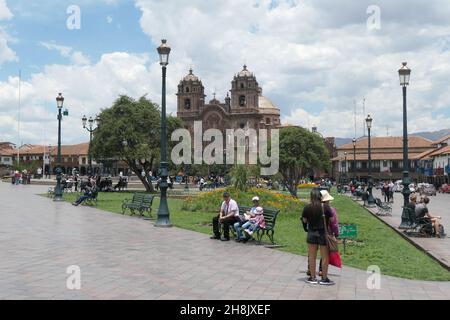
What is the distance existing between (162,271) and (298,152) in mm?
28865

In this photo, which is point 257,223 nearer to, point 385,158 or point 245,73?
point 385,158

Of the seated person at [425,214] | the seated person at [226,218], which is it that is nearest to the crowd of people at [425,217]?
the seated person at [425,214]

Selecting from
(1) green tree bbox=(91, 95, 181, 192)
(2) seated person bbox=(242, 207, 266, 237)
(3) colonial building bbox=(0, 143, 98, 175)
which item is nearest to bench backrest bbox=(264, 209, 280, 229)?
(2) seated person bbox=(242, 207, 266, 237)

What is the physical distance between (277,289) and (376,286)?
5.22 feet

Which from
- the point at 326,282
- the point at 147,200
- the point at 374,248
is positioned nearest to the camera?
the point at 326,282

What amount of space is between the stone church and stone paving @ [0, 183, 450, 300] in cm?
9415

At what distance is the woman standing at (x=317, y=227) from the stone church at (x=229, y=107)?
9887cm

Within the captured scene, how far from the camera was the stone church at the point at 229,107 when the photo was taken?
354ft

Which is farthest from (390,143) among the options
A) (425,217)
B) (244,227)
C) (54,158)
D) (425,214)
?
(244,227)

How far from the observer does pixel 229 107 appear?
11144 centimetres

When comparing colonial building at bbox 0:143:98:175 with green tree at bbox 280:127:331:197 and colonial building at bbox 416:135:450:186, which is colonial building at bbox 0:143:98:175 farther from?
green tree at bbox 280:127:331:197

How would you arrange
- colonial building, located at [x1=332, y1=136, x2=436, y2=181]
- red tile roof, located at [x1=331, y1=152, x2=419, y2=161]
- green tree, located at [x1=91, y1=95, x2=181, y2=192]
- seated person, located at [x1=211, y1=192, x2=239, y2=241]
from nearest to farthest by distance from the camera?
seated person, located at [x1=211, y1=192, x2=239, y2=241], green tree, located at [x1=91, y1=95, x2=181, y2=192], colonial building, located at [x1=332, y1=136, x2=436, y2=181], red tile roof, located at [x1=331, y1=152, x2=419, y2=161]

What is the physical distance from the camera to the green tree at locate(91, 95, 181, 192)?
135 feet

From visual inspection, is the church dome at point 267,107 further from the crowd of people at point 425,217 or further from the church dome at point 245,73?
the crowd of people at point 425,217
